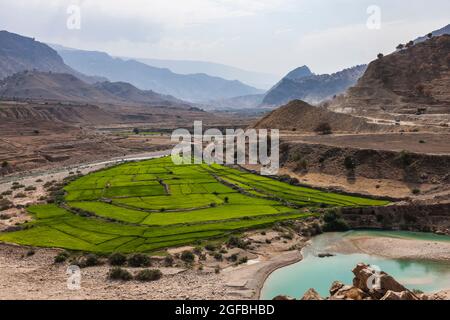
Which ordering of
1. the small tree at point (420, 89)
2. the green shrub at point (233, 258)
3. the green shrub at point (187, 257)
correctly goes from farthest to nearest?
the small tree at point (420, 89) → the green shrub at point (233, 258) → the green shrub at point (187, 257)

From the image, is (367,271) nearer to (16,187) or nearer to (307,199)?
(307,199)

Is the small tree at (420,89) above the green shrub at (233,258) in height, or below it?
above

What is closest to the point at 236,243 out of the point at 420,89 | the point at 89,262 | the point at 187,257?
the point at 187,257

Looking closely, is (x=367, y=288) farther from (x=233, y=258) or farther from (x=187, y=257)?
(x=187, y=257)

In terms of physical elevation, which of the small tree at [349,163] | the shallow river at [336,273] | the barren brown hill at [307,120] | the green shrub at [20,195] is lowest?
the shallow river at [336,273]

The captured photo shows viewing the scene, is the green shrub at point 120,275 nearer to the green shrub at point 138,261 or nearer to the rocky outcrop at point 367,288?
the green shrub at point 138,261

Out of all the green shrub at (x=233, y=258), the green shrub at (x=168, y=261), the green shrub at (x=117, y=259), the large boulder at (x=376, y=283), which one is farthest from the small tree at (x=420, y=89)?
the large boulder at (x=376, y=283)

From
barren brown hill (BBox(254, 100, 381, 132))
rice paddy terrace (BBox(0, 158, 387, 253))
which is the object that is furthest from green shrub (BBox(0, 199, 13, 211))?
barren brown hill (BBox(254, 100, 381, 132))

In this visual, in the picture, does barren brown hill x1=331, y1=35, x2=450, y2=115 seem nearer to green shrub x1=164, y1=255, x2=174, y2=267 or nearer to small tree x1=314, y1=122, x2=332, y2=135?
small tree x1=314, y1=122, x2=332, y2=135
